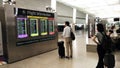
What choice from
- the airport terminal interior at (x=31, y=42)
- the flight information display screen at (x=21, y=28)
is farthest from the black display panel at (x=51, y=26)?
the flight information display screen at (x=21, y=28)

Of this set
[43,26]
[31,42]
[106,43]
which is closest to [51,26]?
[43,26]

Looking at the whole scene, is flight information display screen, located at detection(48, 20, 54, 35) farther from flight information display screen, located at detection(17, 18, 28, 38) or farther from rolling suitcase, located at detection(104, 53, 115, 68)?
rolling suitcase, located at detection(104, 53, 115, 68)

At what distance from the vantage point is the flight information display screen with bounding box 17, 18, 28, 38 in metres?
5.96

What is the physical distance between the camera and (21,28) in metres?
6.11

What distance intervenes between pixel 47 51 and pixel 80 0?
10.2m

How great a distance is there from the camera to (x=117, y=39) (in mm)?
7949

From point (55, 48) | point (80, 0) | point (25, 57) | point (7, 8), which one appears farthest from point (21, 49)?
point (80, 0)

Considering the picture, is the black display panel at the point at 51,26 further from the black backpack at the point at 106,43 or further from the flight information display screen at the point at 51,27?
the black backpack at the point at 106,43

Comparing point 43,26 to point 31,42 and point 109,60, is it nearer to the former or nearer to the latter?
point 31,42

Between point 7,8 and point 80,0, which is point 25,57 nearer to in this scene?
point 7,8

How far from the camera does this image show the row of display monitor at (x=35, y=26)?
239 inches

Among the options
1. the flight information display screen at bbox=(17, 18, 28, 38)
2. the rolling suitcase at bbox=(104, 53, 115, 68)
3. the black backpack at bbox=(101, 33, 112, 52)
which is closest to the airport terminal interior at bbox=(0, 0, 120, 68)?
the flight information display screen at bbox=(17, 18, 28, 38)

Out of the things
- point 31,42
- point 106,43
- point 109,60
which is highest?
point 106,43

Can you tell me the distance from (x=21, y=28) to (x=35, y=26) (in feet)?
3.31
